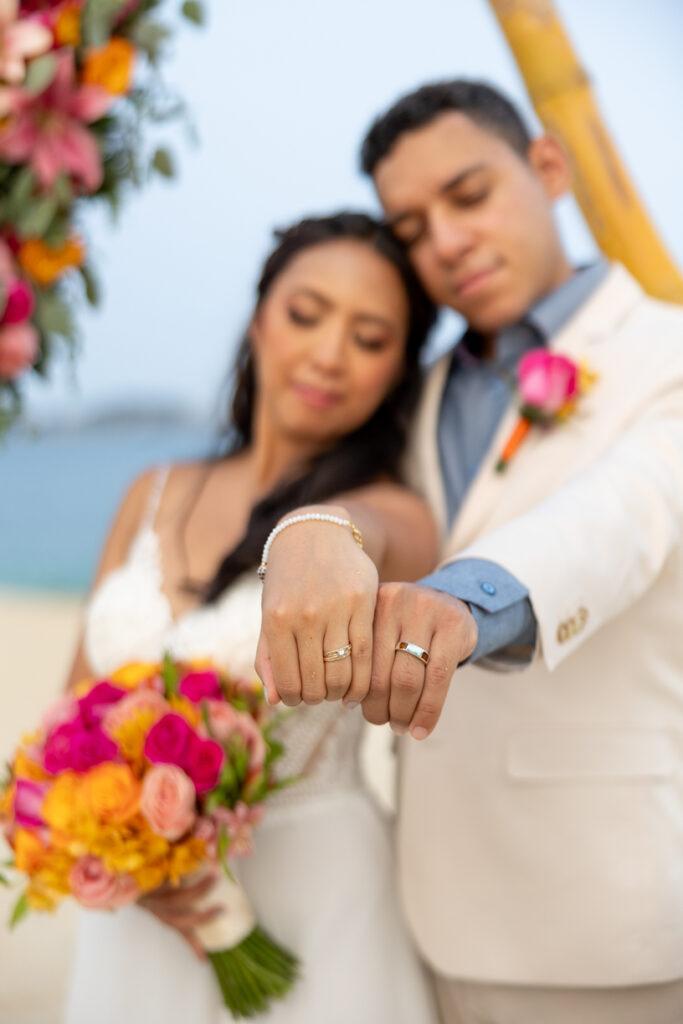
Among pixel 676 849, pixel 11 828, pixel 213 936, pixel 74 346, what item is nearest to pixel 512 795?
pixel 676 849

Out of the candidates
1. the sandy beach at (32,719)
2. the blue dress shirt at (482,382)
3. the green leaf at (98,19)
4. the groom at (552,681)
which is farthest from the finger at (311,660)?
the sandy beach at (32,719)

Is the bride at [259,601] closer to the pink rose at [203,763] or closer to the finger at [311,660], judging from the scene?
the pink rose at [203,763]

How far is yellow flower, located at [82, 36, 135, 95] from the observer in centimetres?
154

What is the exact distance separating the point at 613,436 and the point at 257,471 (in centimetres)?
91

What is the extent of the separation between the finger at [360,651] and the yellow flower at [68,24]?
3.72 ft

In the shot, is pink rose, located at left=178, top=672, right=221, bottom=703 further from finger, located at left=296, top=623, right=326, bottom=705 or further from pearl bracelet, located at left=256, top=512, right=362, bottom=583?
finger, located at left=296, top=623, right=326, bottom=705

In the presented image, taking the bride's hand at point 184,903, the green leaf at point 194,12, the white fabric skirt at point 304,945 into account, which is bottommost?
the white fabric skirt at point 304,945

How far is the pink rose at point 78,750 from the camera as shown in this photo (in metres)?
1.40

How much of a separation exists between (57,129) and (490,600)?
109 cm

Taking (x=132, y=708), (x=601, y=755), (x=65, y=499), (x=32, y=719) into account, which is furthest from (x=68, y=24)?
(x=65, y=499)

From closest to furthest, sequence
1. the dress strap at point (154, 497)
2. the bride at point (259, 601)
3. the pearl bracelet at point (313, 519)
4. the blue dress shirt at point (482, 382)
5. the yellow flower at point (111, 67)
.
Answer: the pearl bracelet at point (313, 519) → the yellow flower at point (111, 67) → the bride at point (259, 601) → the blue dress shirt at point (482, 382) → the dress strap at point (154, 497)

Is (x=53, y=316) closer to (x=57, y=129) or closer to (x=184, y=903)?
(x=57, y=129)

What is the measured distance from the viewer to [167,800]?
1337mm

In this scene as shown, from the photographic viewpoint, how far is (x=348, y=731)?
76.0 inches
